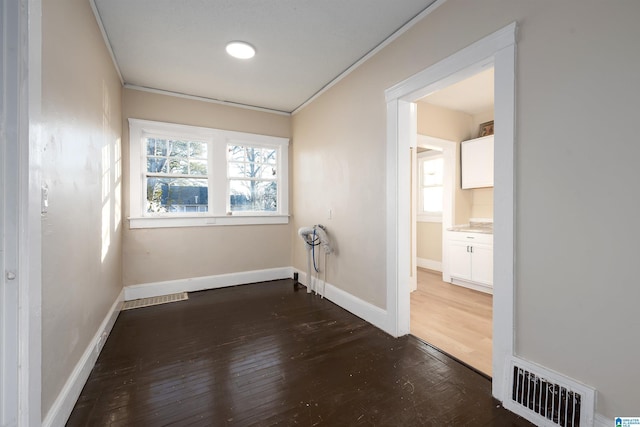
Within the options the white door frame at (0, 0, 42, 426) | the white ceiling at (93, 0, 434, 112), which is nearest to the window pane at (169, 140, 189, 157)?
the white ceiling at (93, 0, 434, 112)

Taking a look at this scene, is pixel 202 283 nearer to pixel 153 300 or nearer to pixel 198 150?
pixel 153 300

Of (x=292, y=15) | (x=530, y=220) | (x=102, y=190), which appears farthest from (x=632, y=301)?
(x=102, y=190)

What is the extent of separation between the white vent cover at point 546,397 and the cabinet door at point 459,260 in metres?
2.61

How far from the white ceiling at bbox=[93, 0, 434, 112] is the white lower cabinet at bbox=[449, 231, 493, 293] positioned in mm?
2946

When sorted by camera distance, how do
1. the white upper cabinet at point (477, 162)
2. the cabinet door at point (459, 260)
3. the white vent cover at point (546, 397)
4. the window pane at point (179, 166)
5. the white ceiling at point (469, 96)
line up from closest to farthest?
1. the white vent cover at point (546, 397)
2. the white ceiling at point (469, 96)
3. the window pane at point (179, 166)
4. the cabinet door at point (459, 260)
5. the white upper cabinet at point (477, 162)

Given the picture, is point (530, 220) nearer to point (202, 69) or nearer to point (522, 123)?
point (522, 123)

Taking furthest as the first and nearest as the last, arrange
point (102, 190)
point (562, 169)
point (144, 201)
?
1. point (144, 201)
2. point (102, 190)
3. point (562, 169)

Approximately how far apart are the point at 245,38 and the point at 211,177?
2.03 m

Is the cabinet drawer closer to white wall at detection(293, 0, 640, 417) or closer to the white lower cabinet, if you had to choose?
the white lower cabinet

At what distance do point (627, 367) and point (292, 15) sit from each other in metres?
3.01

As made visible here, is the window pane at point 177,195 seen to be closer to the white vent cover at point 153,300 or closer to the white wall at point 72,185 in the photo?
the white wall at point 72,185

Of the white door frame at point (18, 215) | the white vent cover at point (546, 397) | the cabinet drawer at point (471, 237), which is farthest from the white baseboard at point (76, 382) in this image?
the cabinet drawer at point (471, 237)

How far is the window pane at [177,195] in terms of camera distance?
3.72 meters

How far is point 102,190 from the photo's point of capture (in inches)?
97.1
